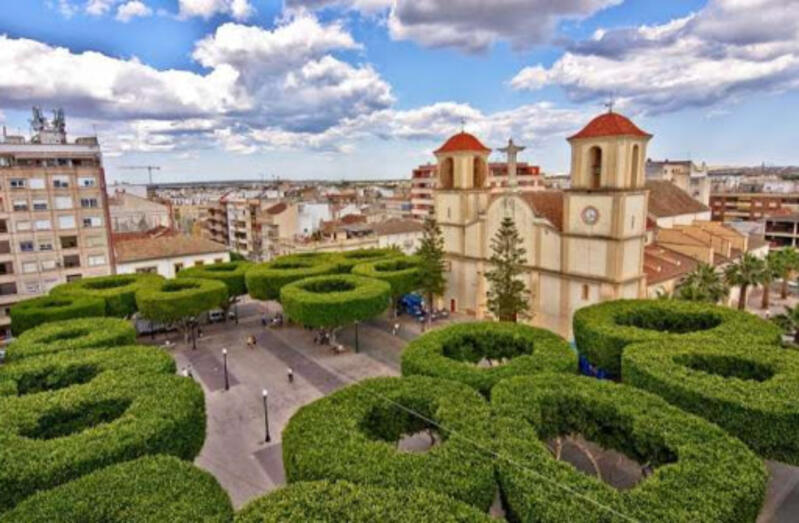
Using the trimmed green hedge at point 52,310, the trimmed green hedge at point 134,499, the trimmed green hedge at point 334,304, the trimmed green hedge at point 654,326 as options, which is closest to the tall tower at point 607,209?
the trimmed green hedge at point 654,326

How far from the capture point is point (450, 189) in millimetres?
44938

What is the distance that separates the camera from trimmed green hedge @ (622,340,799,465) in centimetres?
1605

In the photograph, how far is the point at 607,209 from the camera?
3344 centimetres

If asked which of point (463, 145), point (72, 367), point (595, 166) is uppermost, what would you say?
point (463, 145)

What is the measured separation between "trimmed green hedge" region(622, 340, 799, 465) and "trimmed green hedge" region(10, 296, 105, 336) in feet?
115

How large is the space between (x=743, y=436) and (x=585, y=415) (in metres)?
5.37

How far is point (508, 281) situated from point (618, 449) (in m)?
20.6

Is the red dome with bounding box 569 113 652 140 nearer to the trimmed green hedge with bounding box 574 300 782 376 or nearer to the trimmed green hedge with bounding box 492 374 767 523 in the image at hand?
the trimmed green hedge with bounding box 574 300 782 376

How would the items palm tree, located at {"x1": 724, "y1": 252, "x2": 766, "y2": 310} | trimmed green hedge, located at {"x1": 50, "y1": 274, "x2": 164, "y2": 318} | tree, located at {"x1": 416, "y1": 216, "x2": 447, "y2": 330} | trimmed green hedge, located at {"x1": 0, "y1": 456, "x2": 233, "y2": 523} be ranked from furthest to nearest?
tree, located at {"x1": 416, "y1": 216, "x2": 447, "y2": 330}, palm tree, located at {"x1": 724, "y1": 252, "x2": 766, "y2": 310}, trimmed green hedge, located at {"x1": 50, "y1": 274, "x2": 164, "y2": 318}, trimmed green hedge, located at {"x1": 0, "y1": 456, "x2": 233, "y2": 523}

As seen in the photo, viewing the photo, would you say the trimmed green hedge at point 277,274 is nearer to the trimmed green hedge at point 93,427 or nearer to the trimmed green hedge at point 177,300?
the trimmed green hedge at point 177,300

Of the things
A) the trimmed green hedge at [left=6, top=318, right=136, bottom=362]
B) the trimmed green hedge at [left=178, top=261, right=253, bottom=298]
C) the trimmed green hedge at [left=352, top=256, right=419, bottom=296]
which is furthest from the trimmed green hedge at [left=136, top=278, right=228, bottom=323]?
the trimmed green hedge at [left=352, top=256, right=419, bottom=296]

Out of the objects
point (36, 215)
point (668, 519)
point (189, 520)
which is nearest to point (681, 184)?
point (668, 519)

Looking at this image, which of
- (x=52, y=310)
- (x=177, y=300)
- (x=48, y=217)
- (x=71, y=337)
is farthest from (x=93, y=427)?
(x=48, y=217)

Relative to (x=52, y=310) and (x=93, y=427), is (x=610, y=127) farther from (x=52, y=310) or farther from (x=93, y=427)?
(x=52, y=310)
